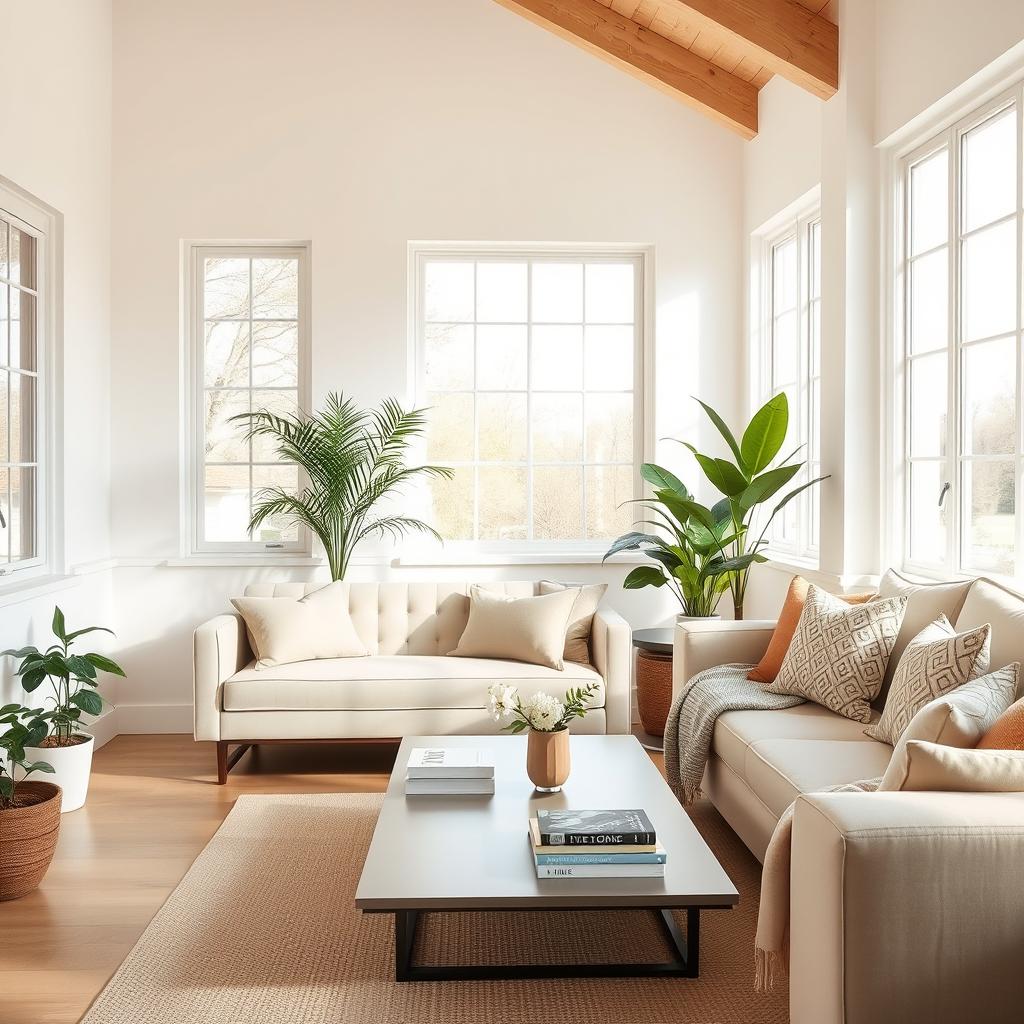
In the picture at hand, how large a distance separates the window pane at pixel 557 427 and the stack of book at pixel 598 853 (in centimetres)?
328

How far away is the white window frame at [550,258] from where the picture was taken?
541 cm

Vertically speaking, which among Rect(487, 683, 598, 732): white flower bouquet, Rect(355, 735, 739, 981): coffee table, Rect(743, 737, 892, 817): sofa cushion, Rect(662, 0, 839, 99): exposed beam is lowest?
Rect(355, 735, 739, 981): coffee table

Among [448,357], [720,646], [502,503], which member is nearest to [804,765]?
[720,646]

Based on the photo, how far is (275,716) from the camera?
13.9 ft

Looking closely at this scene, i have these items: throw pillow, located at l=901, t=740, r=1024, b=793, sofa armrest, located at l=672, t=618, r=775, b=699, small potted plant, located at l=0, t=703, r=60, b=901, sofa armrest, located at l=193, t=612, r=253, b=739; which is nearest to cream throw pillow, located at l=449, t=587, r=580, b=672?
sofa armrest, located at l=672, t=618, r=775, b=699

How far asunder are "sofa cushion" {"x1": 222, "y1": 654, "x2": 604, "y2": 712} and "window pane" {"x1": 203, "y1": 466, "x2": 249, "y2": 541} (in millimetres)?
1258

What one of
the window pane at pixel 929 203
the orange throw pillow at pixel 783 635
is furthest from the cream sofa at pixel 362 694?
the window pane at pixel 929 203

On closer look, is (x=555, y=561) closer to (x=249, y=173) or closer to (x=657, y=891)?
(x=249, y=173)

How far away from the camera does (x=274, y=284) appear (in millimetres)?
5398

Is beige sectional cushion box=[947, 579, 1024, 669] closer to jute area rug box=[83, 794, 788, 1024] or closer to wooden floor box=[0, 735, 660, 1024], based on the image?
jute area rug box=[83, 794, 788, 1024]

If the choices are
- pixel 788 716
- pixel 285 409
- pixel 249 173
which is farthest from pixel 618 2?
pixel 788 716

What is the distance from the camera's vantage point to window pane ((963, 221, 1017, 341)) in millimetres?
3307

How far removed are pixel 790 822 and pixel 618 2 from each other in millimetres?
4133

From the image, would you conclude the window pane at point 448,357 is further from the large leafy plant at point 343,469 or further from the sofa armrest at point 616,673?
the sofa armrest at point 616,673
